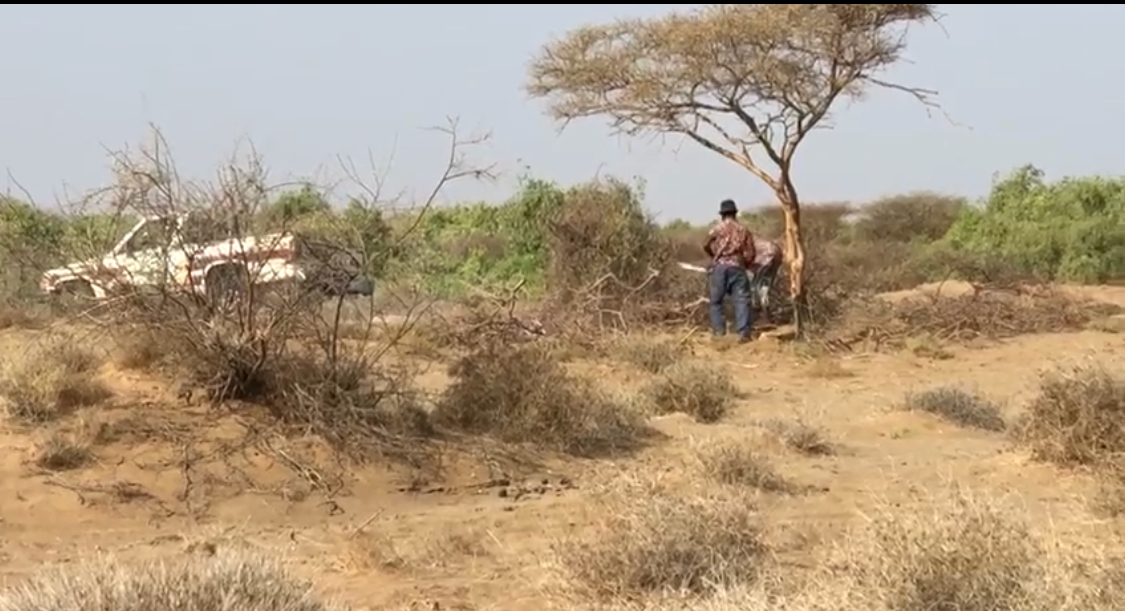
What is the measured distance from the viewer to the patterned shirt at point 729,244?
660 inches

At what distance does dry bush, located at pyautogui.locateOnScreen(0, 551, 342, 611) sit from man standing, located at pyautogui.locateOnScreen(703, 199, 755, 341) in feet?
40.3

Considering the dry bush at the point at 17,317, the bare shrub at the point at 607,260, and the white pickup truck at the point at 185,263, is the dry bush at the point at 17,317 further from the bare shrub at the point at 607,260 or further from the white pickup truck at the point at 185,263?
the bare shrub at the point at 607,260

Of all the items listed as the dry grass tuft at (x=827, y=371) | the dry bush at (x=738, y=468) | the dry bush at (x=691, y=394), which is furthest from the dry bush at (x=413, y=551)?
the dry grass tuft at (x=827, y=371)

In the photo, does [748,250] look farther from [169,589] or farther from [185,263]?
[169,589]

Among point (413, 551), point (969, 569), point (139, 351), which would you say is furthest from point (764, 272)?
point (969, 569)

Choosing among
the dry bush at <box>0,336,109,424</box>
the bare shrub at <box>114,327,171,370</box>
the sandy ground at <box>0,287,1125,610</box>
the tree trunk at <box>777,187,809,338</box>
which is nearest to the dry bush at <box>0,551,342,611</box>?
the sandy ground at <box>0,287,1125,610</box>

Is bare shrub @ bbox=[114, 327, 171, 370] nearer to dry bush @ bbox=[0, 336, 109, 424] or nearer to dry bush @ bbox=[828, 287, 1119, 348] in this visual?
dry bush @ bbox=[0, 336, 109, 424]

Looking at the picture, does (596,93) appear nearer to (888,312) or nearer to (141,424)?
(888,312)

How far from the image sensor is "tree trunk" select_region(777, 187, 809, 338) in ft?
57.9

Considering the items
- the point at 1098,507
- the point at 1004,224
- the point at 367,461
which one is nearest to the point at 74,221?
the point at 367,461

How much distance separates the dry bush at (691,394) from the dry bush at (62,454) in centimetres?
496

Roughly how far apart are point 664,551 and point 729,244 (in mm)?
11077

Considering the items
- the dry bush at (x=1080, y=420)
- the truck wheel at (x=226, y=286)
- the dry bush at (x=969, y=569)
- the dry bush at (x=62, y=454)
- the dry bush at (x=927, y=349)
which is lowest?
the dry bush at (x=927, y=349)

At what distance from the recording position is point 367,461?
31.2ft
